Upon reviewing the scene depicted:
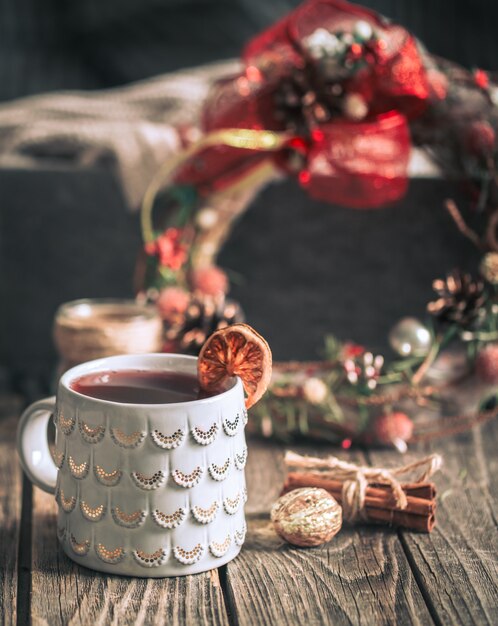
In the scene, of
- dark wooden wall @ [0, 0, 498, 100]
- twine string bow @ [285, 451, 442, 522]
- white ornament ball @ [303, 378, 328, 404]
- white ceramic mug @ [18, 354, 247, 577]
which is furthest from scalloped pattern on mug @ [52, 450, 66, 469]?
dark wooden wall @ [0, 0, 498, 100]

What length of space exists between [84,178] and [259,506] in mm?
558

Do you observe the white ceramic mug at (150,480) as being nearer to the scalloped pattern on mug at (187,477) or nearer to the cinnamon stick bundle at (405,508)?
the scalloped pattern on mug at (187,477)

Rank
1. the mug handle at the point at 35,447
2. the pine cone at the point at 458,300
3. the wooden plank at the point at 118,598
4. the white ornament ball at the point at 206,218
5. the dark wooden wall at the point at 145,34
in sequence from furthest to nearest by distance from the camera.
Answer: the dark wooden wall at the point at 145,34, the white ornament ball at the point at 206,218, the pine cone at the point at 458,300, the mug handle at the point at 35,447, the wooden plank at the point at 118,598

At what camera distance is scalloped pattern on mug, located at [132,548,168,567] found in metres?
0.65


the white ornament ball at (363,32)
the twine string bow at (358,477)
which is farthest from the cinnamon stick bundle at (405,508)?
the white ornament ball at (363,32)

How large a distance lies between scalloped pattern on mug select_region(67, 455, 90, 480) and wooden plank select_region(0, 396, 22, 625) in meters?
0.09

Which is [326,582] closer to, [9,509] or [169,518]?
[169,518]

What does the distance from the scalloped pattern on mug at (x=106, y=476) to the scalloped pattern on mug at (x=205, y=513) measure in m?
0.06

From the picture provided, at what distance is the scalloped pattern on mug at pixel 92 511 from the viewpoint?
2.13 ft

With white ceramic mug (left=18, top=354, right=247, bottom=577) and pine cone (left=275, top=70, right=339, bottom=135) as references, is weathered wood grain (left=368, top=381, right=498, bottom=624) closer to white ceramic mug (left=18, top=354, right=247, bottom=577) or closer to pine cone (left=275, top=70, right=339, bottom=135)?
white ceramic mug (left=18, top=354, right=247, bottom=577)

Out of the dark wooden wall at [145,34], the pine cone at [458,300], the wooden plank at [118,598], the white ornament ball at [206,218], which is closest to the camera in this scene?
the wooden plank at [118,598]

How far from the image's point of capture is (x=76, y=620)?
A: 2.01 ft

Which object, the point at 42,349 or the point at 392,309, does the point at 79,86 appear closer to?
the point at 42,349

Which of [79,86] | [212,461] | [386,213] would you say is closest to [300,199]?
[386,213]
